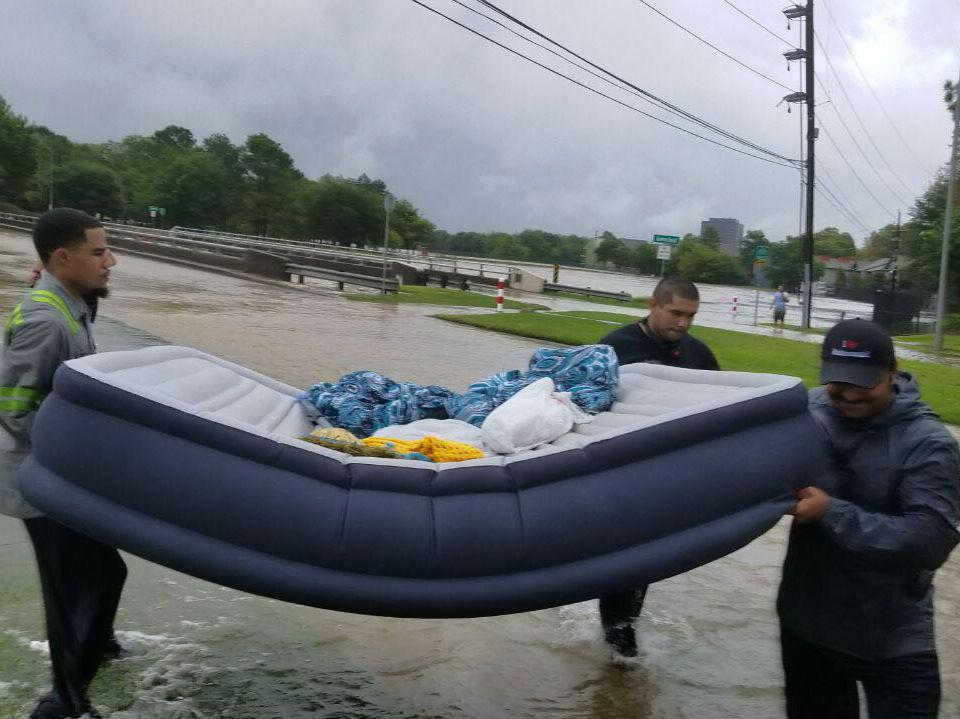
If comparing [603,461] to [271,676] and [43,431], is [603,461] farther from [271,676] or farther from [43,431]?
[271,676]

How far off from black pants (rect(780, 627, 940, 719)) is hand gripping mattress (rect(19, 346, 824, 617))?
1.39 ft

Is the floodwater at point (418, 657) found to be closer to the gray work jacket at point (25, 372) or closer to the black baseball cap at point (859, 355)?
the black baseball cap at point (859, 355)

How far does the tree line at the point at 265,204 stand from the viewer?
7894 cm

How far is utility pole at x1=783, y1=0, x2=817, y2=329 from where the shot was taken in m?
31.6

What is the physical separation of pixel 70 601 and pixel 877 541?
2.76m

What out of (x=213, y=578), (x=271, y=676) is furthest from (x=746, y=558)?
(x=213, y=578)

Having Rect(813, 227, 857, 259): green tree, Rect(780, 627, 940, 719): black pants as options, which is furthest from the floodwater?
Rect(813, 227, 857, 259): green tree

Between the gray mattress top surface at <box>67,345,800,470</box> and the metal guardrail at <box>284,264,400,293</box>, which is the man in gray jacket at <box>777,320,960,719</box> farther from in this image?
the metal guardrail at <box>284,264,400,293</box>

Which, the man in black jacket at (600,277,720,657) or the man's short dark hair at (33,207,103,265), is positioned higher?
the man's short dark hair at (33,207,103,265)

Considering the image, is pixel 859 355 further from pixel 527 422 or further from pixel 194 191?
pixel 194 191

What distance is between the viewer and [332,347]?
48.8 feet

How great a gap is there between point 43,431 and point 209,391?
86 centimetres

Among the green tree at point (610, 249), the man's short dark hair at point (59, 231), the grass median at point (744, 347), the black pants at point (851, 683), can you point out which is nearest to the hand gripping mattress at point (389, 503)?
the black pants at point (851, 683)

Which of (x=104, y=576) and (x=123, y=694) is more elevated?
(x=104, y=576)
